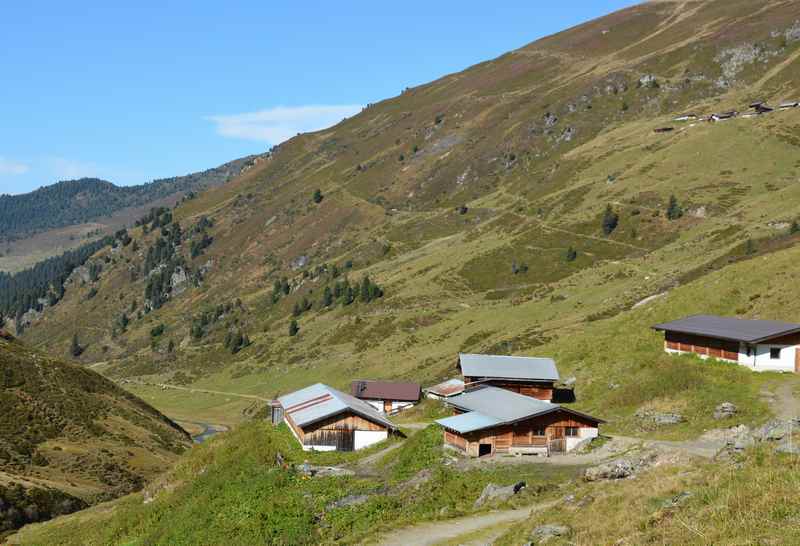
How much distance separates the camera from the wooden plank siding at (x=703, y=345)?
53719mm

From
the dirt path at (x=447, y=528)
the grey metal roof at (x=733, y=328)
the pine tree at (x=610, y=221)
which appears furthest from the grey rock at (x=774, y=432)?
the pine tree at (x=610, y=221)

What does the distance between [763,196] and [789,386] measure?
319 ft

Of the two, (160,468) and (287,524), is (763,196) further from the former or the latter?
(287,524)

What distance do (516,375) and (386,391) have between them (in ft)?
59.8

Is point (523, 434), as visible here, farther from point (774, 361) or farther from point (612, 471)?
point (774, 361)

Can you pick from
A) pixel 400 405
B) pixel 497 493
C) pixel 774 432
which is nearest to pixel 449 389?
pixel 400 405

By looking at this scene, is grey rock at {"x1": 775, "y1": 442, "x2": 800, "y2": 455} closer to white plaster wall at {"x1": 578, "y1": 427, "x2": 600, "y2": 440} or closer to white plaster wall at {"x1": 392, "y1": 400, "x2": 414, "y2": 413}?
white plaster wall at {"x1": 578, "y1": 427, "x2": 600, "y2": 440}

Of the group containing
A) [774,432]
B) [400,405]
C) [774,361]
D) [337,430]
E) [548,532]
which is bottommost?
[400,405]

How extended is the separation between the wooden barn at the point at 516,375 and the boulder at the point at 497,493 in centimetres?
2399

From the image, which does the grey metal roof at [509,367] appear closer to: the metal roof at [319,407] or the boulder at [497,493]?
the metal roof at [319,407]

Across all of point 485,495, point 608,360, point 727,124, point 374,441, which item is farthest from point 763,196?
point 485,495

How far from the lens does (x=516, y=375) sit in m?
59.8

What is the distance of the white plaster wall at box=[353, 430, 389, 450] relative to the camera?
5350cm

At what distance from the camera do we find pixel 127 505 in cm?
5531
